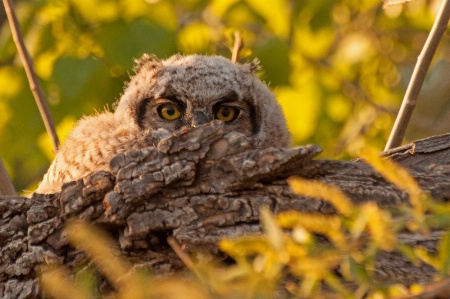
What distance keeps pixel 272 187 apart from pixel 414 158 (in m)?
0.60

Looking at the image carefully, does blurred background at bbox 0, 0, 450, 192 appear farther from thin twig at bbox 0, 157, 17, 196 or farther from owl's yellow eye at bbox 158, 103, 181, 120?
thin twig at bbox 0, 157, 17, 196

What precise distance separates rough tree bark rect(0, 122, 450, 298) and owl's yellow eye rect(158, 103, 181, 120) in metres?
1.57

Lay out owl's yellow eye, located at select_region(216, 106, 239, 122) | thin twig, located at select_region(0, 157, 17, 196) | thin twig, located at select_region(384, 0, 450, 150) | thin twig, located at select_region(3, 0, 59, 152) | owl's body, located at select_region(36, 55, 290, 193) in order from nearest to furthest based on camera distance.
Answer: thin twig, located at select_region(384, 0, 450, 150) → thin twig, located at select_region(0, 157, 17, 196) → thin twig, located at select_region(3, 0, 59, 152) → owl's body, located at select_region(36, 55, 290, 193) → owl's yellow eye, located at select_region(216, 106, 239, 122)

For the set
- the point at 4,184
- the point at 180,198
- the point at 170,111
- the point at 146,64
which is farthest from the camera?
the point at 146,64

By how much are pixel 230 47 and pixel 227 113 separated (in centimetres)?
39

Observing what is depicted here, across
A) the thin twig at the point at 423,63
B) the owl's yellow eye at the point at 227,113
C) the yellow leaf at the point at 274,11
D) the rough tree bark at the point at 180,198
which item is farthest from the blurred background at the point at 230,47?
the rough tree bark at the point at 180,198

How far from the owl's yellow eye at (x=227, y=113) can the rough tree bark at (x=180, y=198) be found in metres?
1.65

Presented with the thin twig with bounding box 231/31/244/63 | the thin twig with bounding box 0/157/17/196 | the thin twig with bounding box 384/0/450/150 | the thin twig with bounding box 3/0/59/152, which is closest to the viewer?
the thin twig with bounding box 384/0/450/150

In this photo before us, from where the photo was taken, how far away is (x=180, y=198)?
2682 mm

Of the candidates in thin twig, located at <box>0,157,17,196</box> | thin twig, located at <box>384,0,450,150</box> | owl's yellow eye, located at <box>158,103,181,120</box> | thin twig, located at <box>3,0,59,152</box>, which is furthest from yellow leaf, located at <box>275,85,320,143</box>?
thin twig, located at <box>0,157,17,196</box>

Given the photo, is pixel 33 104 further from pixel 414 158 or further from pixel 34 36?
pixel 414 158

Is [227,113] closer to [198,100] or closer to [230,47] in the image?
[198,100]

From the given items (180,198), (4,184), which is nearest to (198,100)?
(4,184)

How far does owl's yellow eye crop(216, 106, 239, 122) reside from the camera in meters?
4.43
